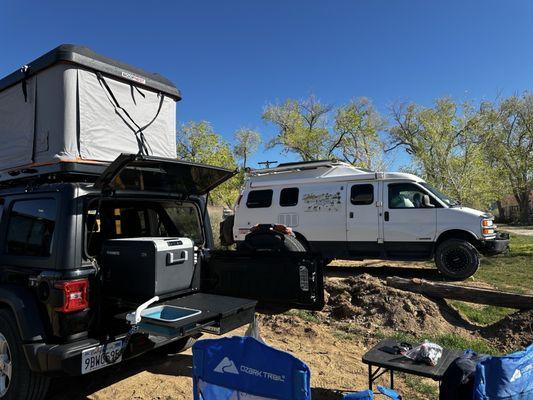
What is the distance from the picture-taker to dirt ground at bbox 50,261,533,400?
4.00m

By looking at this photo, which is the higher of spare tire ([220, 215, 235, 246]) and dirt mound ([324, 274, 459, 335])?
spare tire ([220, 215, 235, 246])

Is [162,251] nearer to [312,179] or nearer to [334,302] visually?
[334,302]

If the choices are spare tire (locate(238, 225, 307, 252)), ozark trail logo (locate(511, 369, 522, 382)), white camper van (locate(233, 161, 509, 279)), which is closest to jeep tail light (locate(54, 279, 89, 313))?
spare tire (locate(238, 225, 307, 252))

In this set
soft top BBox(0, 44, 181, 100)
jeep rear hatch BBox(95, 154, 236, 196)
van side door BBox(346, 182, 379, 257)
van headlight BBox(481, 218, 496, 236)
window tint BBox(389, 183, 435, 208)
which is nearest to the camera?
jeep rear hatch BBox(95, 154, 236, 196)

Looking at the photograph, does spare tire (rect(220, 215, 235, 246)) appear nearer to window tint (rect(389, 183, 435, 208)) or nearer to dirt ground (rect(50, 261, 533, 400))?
window tint (rect(389, 183, 435, 208))

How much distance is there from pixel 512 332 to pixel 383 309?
1.63 metres

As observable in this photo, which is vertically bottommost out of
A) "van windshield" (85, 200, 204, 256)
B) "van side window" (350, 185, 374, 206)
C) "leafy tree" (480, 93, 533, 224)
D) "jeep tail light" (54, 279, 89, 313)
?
"jeep tail light" (54, 279, 89, 313)

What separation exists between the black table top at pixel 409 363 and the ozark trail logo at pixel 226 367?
5.19 ft

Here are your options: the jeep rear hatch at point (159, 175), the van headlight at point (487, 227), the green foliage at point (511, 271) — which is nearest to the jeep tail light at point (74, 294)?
the jeep rear hatch at point (159, 175)

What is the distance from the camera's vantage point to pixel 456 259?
9219mm

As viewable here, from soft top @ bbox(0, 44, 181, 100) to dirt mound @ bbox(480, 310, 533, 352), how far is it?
4.97m

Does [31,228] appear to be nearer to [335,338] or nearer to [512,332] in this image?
[335,338]

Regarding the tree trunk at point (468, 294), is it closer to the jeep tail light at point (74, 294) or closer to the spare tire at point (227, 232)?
the jeep tail light at point (74, 294)

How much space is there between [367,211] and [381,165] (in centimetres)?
2038
